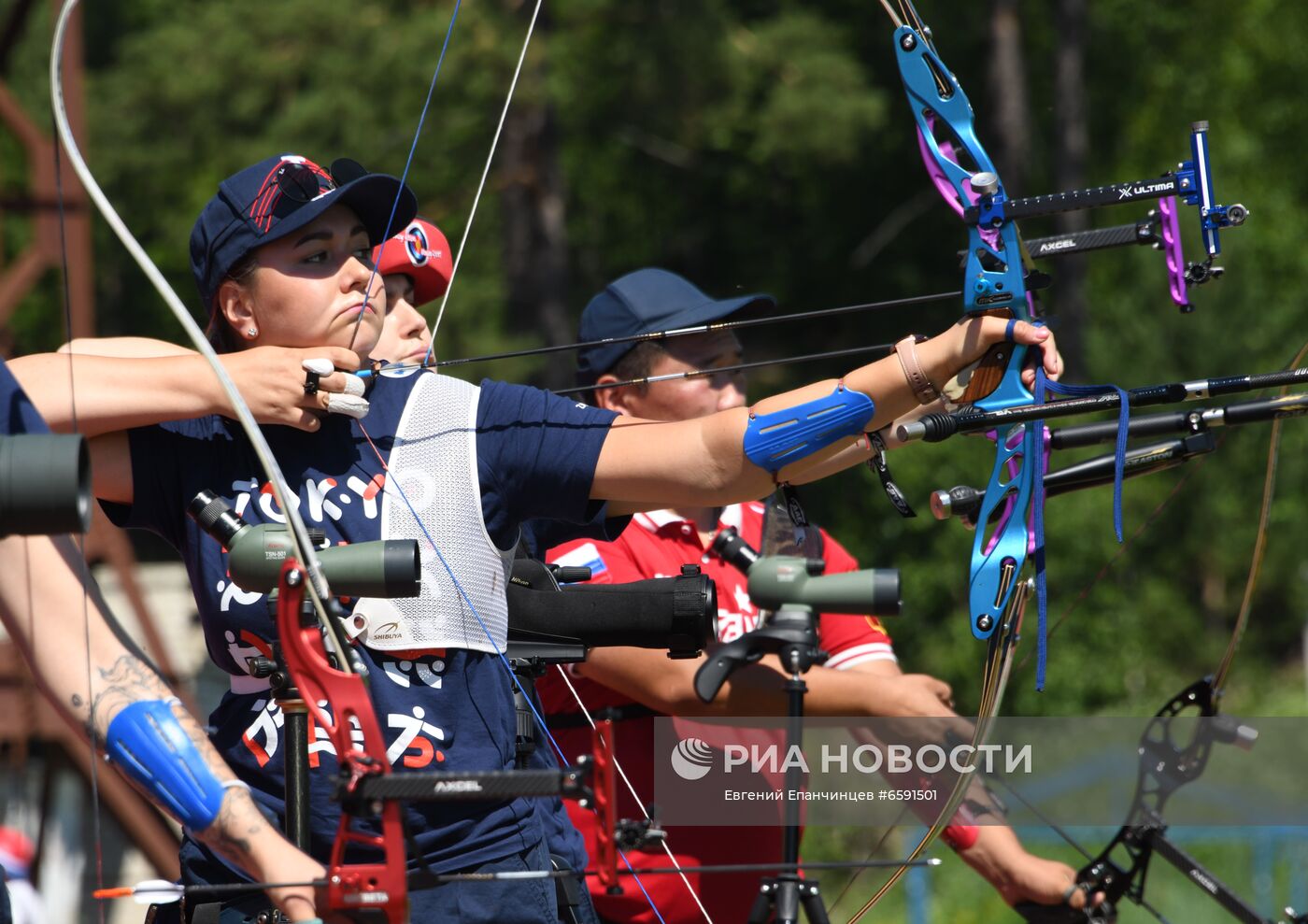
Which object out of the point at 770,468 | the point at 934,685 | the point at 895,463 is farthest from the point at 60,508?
the point at 895,463

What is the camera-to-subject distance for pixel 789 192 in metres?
16.8

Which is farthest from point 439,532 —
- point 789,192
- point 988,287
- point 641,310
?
point 789,192

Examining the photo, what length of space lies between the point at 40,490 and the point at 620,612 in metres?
1.08

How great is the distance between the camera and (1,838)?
330 centimetres

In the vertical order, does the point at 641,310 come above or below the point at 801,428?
above

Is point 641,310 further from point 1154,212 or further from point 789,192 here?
point 789,192

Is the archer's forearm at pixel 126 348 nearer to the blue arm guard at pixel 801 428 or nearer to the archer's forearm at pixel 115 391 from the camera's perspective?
the archer's forearm at pixel 115 391

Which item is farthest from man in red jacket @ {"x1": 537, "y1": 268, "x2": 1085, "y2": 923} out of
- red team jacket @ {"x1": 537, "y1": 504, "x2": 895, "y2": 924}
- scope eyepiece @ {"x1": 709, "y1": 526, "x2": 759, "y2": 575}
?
scope eyepiece @ {"x1": 709, "y1": 526, "x2": 759, "y2": 575}

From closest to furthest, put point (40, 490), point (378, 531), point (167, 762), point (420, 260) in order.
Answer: point (40, 490)
point (167, 762)
point (378, 531)
point (420, 260)

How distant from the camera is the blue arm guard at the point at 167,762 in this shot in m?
1.90

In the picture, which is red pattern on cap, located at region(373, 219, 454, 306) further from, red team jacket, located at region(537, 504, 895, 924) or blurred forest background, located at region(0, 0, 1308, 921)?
blurred forest background, located at region(0, 0, 1308, 921)

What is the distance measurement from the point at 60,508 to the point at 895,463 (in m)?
8.77

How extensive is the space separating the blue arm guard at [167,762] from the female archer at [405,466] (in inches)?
10.1

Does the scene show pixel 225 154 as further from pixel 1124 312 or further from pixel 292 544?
pixel 292 544
